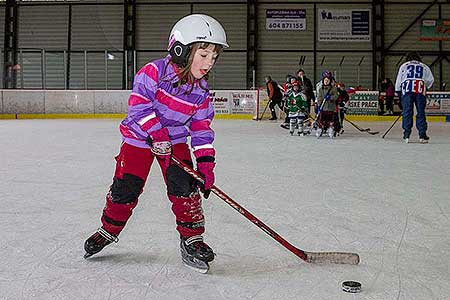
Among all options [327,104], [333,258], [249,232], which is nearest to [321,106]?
[327,104]

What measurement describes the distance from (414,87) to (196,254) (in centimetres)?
683

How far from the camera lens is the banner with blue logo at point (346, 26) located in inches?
795

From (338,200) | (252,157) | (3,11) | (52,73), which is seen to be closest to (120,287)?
(338,200)

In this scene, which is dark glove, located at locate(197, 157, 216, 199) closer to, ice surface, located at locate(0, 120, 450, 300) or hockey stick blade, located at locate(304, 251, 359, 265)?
ice surface, located at locate(0, 120, 450, 300)

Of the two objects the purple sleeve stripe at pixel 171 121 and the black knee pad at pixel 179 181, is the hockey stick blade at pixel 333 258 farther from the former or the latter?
the purple sleeve stripe at pixel 171 121

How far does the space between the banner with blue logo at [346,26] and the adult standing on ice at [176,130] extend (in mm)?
18432

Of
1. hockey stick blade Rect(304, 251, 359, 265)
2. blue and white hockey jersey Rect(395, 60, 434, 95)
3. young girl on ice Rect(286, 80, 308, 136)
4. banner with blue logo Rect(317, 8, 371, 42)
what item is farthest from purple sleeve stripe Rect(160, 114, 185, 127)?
banner with blue logo Rect(317, 8, 371, 42)

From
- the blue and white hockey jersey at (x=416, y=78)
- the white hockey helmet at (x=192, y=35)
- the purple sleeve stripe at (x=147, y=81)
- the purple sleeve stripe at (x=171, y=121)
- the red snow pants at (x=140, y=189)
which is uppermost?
the blue and white hockey jersey at (x=416, y=78)

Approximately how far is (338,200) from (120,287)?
7.37 ft

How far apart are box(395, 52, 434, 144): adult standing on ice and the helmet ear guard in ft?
22.5

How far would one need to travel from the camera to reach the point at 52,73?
709 inches

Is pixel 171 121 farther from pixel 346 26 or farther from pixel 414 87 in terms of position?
pixel 346 26

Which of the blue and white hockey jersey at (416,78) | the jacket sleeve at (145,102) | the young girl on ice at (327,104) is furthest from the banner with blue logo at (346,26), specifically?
the jacket sleeve at (145,102)

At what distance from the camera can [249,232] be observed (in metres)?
3.18
